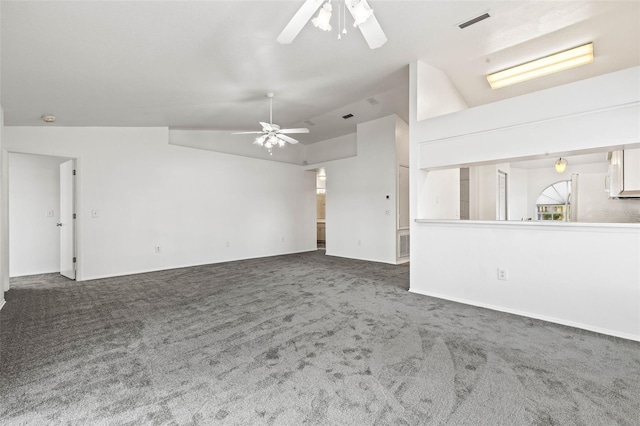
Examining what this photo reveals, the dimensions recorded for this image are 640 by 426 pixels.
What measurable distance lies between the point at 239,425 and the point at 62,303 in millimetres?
3469

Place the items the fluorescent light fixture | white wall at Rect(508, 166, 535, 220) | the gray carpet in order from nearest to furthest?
the gray carpet
the fluorescent light fixture
white wall at Rect(508, 166, 535, 220)

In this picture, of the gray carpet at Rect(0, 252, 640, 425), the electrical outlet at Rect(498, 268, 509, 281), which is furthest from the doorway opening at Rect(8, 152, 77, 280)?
the electrical outlet at Rect(498, 268, 509, 281)

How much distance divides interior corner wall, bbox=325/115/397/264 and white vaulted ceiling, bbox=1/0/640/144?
5.55ft

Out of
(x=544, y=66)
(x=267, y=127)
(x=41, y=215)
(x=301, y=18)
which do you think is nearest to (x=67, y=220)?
(x=41, y=215)

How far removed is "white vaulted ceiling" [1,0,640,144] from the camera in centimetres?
230

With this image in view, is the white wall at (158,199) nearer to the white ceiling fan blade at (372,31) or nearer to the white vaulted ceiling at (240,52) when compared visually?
the white vaulted ceiling at (240,52)

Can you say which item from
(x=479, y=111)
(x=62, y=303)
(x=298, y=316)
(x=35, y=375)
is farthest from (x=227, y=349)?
(x=479, y=111)

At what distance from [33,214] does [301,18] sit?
248 inches

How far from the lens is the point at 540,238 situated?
2930 millimetres

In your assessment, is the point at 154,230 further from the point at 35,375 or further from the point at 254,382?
the point at 254,382

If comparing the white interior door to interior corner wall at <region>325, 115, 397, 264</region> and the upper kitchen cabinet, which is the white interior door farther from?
the upper kitchen cabinet

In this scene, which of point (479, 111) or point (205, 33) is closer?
point (205, 33)

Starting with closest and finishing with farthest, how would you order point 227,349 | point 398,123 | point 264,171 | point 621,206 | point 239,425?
point 239,425
point 227,349
point 621,206
point 398,123
point 264,171

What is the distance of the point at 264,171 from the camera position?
23.8ft
